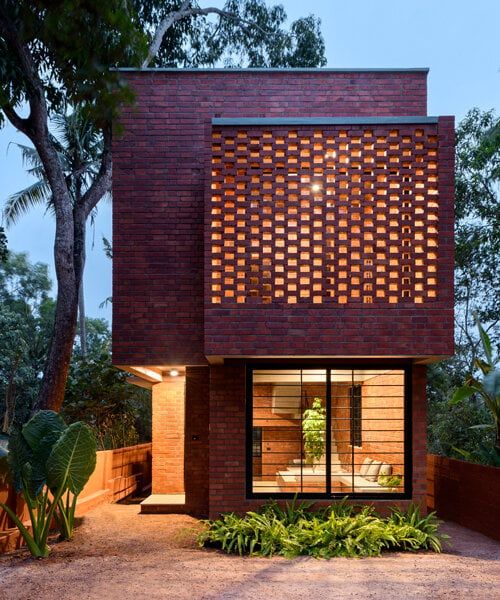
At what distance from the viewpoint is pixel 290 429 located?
31.7 ft

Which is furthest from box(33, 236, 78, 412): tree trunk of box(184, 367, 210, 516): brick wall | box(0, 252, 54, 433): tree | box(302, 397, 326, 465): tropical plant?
box(0, 252, 54, 433): tree

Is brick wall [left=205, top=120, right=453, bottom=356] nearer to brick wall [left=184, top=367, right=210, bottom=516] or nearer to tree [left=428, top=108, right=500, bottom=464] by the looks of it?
brick wall [left=184, top=367, right=210, bottom=516]

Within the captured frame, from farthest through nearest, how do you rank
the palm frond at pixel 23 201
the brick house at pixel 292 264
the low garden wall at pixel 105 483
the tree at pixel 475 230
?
the palm frond at pixel 23 201 < the tree at pixel 475 230 < the brick house at pixel 292 264 < the low garden wall at pixel 105 483

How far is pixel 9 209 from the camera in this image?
2095cm

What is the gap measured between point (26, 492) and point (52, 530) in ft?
6.63

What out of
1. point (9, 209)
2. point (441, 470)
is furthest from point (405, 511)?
point (9, 209)

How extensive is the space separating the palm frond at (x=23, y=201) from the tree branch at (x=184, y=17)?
5.86 metres

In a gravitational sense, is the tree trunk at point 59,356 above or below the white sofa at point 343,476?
above

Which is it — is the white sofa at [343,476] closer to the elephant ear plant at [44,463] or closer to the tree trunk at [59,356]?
the elephant ear plant at [44,463]

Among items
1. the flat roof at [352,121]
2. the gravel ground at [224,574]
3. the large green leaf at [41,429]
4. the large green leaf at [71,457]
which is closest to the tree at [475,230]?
the flat roof at [352,121]

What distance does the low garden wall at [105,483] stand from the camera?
8820 millimetres

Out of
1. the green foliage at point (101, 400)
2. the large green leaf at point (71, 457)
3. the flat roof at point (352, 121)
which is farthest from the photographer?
the green foliage at point (101, 400)

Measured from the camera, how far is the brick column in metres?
13.1

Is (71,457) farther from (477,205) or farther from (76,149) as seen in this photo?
(477,205)
